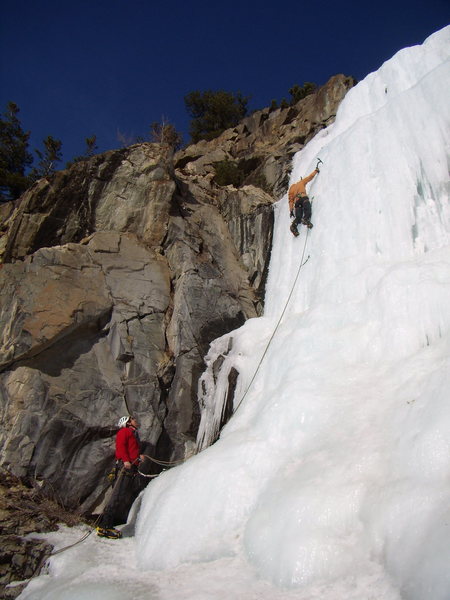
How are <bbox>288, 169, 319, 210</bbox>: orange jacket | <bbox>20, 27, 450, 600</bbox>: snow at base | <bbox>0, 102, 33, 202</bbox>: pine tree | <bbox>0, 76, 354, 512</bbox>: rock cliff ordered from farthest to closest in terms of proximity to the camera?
<bbox>0, 102, 33, 202</bbox>: pine tree < <bbox>288, 169, 319, 210</bbox>: orange jacket < <bbox>0, 76, 354, 512</bbox>: rock cliff < <bbox>20, 27, 450, 600</bbox>: snow at base

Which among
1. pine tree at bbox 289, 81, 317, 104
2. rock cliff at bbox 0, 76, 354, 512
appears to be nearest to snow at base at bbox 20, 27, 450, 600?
rock cliff at bbox 0, 76, 354, 512

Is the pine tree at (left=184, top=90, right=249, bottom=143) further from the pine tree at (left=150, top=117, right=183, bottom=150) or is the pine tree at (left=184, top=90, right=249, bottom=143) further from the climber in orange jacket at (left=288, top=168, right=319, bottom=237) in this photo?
the climber in orange jacket at (left=288, top=168, right=319, bottom=237)

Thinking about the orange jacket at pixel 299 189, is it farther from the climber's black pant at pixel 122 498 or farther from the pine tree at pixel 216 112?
the pine tree at pixel 216 112

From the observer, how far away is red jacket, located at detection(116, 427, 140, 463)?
6.35 metres

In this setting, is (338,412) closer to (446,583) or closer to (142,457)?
(446,583)

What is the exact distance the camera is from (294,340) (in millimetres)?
6410

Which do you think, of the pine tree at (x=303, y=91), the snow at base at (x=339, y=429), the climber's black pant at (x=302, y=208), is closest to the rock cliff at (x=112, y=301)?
the snow at base at (x=339, y=429)

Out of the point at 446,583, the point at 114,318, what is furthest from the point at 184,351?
the point at 446,583

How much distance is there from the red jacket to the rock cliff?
34.1 inches

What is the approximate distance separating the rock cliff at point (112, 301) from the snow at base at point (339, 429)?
0.83m

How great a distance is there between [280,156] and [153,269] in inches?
248

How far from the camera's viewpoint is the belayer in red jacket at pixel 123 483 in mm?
5859

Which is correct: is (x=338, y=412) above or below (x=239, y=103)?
below

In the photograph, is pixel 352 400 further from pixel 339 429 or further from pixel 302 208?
pixel 302 208
